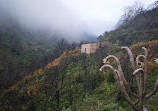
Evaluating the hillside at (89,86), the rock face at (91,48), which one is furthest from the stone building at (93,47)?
the hillside at (89,86)

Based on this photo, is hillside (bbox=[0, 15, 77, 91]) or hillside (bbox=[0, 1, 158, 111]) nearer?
hillside (bbox=[0, 1, 158, 111])

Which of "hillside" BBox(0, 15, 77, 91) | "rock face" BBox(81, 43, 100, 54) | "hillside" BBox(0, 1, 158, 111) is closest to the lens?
"hillside" BBox(0, 1, 158, 111)

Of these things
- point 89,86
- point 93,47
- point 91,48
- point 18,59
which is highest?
point 93,47

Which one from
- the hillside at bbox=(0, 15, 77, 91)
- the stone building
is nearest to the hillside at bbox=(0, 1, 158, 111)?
the stone building

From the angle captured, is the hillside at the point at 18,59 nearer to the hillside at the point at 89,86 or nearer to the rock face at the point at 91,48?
the hillside at the point at 89,86

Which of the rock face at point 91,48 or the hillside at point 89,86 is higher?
the rock face at point 91,48

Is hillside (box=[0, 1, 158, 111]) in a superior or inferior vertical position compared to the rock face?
inferior

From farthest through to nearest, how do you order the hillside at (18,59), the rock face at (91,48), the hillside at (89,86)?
the hillside at (18,59) → the rock face at (91,48) → the hillside at (89,86)

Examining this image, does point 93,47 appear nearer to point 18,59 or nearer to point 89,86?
point 89,86

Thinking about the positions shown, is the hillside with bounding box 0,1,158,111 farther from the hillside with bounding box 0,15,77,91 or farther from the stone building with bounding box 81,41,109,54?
the hillside with bounding box 0,15,77,91

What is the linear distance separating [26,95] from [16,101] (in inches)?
57.8

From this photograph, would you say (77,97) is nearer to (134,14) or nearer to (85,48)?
(85,48)

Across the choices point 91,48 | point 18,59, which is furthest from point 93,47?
point 18,59

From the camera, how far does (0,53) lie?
129 ft
